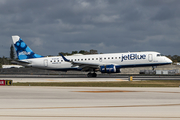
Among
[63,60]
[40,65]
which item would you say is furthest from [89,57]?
[40,65]

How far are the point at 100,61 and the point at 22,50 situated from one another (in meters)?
17.3

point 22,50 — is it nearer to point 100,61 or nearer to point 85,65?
point 85,65

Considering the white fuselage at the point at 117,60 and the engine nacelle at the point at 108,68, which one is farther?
the white fuselage at the point at 117,60

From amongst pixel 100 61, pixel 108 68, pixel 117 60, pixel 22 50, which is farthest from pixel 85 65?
pixel 22 50

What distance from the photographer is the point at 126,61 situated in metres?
45.8

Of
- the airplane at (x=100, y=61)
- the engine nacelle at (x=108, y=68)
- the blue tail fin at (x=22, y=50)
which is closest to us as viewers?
the engine nacelle at (x=108, y=68)

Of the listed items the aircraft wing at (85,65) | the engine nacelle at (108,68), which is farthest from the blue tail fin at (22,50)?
the engine nacelle at (108,68)

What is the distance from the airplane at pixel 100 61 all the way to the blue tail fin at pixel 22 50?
32cm

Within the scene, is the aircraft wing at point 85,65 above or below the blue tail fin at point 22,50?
below

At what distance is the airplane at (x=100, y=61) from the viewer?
45.7 metres

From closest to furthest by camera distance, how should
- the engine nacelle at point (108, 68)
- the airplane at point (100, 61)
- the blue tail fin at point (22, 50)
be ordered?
the engine nacelle at point (108, 68) < the airplane at point (100, 61) < the blue tail fin at point (22, 50)

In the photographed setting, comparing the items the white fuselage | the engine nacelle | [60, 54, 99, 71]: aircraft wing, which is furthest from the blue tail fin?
the engine nacelle

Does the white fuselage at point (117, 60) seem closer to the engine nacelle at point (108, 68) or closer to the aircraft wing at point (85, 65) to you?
the aircraft wing at point (85, 65)
